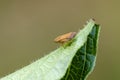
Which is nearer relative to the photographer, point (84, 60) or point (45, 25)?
point (84, 60)

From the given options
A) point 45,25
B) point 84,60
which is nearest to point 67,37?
point 84,60

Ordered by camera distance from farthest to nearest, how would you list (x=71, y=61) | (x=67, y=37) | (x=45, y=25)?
(x=45, y=25), (x=67, y=37), (x=71, y=61)

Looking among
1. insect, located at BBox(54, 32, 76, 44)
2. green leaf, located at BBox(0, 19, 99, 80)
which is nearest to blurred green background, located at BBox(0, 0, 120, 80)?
insect, located at BBox(54, 32, 76, 44)

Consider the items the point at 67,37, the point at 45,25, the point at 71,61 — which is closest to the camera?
the point at 71,61

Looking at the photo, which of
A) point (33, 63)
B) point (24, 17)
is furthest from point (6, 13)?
point (33, 63)

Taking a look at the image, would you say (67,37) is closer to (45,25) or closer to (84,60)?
(84,60)

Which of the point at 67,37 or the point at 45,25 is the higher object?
the point at 45,25

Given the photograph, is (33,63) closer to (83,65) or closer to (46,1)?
(83,65)
